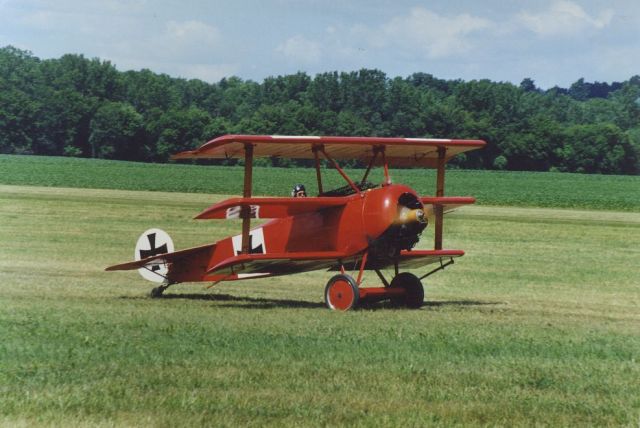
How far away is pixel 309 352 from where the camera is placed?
898cm

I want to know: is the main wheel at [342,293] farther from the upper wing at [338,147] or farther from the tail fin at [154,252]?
the tail fin at [154,252]

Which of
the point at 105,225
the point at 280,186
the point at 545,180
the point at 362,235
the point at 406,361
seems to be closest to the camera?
the point at 406,361

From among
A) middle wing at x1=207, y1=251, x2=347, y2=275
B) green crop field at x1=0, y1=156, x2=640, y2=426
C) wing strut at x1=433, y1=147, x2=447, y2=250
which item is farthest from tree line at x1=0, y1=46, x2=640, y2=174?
middle wing at x1=207, y1=251, x2=347, y2=275

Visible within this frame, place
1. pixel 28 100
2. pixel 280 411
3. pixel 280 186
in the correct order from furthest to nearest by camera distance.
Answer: pixel 28 100 < pixel 280 186 < pixel 280 411

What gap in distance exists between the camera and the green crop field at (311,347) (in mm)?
6770

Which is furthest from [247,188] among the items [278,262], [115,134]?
[115,134]

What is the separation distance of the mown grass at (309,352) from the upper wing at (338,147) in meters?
2.36

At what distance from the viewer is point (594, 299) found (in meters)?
16.0

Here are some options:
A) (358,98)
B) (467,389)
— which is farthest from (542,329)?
(358,98)

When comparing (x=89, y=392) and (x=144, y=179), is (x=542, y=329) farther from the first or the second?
(x=144, y=179)

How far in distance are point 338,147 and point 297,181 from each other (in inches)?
1763

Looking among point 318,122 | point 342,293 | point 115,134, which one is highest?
point 318,122

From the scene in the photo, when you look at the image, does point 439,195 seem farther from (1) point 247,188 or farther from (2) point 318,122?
(2) point 318,122

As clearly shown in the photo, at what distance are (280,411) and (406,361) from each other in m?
2.25
